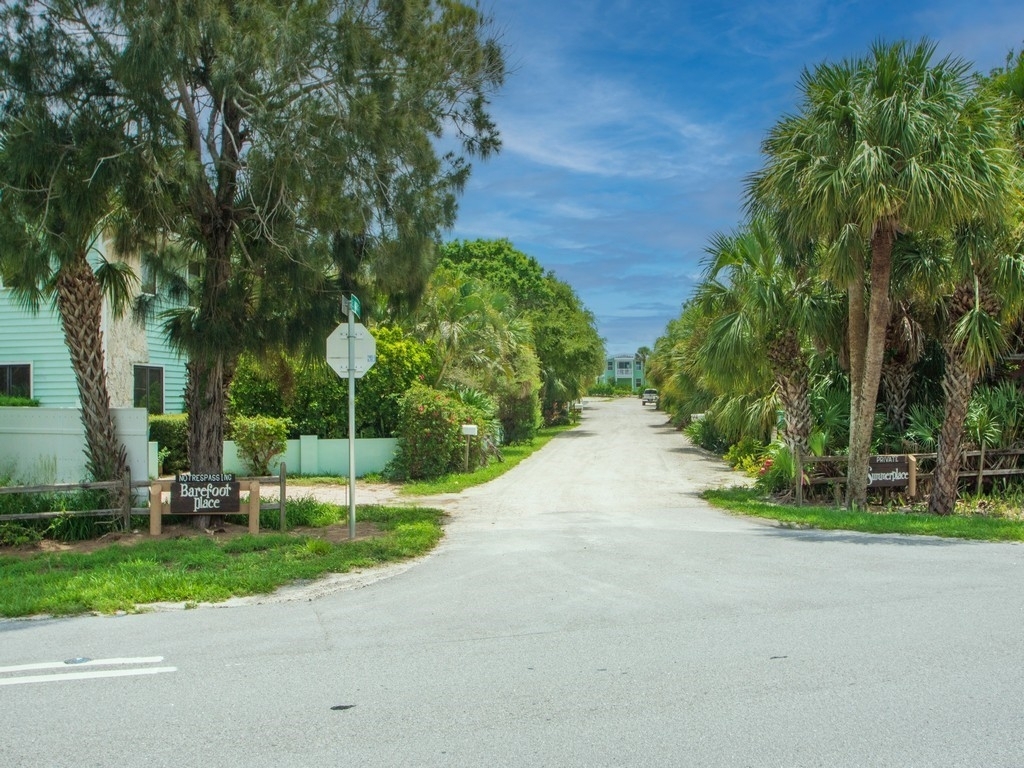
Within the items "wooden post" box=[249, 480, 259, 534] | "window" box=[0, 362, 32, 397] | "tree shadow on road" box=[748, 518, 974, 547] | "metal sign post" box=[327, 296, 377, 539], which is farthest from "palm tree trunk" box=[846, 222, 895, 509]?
"window" box=[0, 362, 32, 397]

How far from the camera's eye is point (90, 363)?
12547 millimetres

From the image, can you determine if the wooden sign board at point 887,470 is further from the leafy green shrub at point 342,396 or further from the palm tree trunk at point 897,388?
the leafy green shrub at point 342,396

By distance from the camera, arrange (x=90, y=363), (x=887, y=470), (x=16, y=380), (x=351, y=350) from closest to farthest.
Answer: (x=351, y=350), (x=90, y=363), (x=887, y=470), (x=16, y=380)

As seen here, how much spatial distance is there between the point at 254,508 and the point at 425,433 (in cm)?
952


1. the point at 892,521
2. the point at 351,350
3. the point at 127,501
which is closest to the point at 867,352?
the point at 892,521

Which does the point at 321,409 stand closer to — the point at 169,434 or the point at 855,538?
the point at 169,434

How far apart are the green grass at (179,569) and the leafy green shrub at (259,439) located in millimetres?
9393

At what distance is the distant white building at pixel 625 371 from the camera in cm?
15612

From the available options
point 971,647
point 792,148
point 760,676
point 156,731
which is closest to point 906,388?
point 792,148

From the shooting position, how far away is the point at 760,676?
5848 mm

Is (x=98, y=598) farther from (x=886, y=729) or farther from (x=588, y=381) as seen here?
(x=588, y=381)

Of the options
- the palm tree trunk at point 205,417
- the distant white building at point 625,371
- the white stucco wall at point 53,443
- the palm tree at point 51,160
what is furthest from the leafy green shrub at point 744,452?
the distant white building at point 625,371

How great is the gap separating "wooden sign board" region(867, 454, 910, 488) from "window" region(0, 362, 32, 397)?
18768mm

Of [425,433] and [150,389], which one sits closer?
[425,433]
